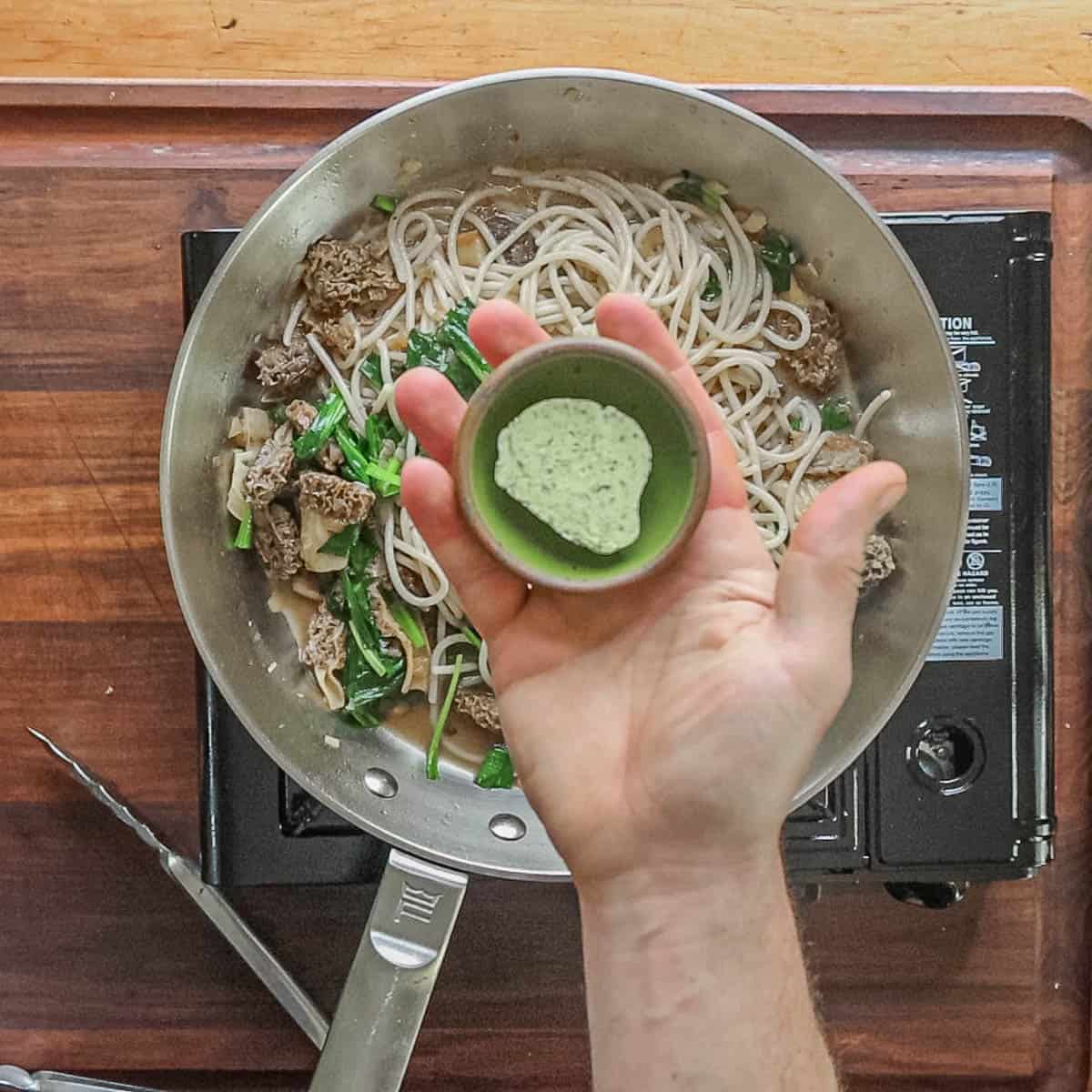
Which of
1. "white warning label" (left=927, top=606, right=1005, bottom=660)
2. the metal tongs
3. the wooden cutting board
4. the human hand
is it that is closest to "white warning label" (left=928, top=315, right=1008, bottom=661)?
"white warning label" (left=927, top=606, right=1005, bottom=660)

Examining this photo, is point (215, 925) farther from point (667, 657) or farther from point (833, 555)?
point (833, 555)

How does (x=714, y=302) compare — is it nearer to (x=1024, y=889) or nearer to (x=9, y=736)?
(x=1024, y=889)

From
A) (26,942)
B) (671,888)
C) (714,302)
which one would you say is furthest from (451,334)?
(26,942)

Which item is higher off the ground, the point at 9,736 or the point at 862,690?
the point at 862,690

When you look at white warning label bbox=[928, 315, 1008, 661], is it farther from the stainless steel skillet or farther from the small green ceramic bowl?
the small green ceramic bowl

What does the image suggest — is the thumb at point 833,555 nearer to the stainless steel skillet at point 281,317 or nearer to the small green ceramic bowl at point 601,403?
the small green ceramic bowl at point 601,403
